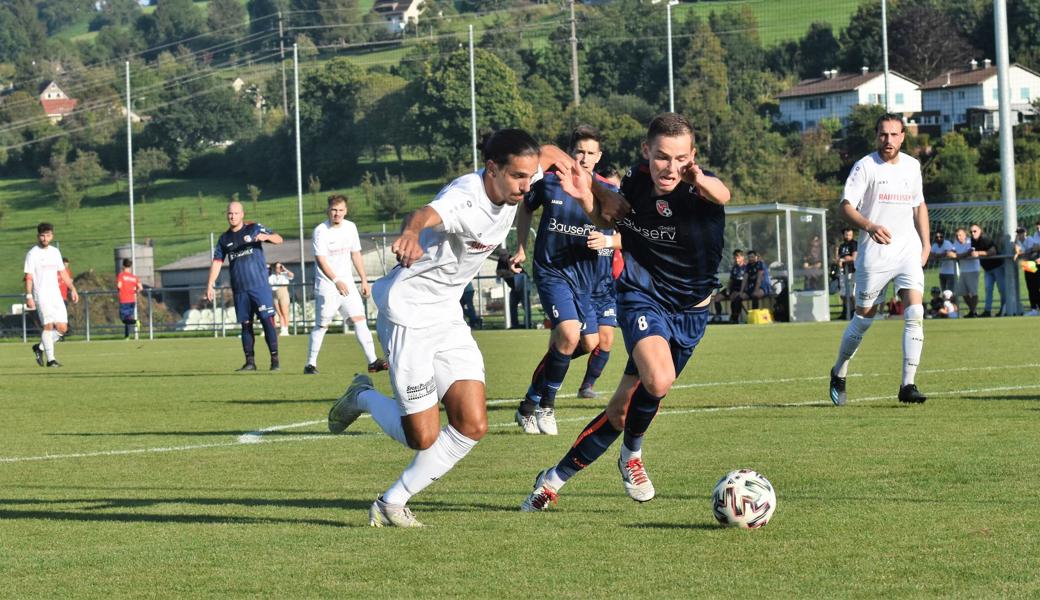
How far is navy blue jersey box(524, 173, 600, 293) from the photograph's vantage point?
10352mm

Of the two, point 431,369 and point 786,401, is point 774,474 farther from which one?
point 786,401

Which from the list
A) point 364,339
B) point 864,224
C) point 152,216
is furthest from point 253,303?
point 152,216

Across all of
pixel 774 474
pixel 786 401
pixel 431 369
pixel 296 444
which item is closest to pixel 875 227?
pixel 786 401

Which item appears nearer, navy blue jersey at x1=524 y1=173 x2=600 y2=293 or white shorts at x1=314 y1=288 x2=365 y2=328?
navy blue jersey at x1=524 y1=173 x2=600 y2=293

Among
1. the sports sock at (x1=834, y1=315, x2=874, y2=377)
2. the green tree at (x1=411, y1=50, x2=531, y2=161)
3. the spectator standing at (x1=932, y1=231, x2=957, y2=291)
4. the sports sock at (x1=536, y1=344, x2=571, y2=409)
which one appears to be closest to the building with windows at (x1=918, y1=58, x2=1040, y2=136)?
the green tree at (x1=411, y1=50, x2=531, y2=161)

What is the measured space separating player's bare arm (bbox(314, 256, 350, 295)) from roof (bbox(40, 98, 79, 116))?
10493cm

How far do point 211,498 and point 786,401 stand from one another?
19.3 ft

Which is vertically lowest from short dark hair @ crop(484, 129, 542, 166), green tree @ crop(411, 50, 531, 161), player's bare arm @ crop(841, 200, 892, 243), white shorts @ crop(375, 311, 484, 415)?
white shorts @ crop(375, 311, 484, 415)

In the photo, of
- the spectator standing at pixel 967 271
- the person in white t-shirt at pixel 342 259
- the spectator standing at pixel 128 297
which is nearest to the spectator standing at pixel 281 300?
the spectator standing at pixel 128 297

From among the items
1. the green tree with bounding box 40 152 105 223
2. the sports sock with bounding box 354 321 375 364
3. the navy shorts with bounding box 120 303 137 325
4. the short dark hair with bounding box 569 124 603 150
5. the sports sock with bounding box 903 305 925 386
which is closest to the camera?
the short dark hair with bounding box 569 124 603 150

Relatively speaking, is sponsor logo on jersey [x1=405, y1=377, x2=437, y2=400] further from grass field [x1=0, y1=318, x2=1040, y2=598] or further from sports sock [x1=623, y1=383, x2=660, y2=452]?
sports sock [x1=623, y1=383, x2=660, y2=452]

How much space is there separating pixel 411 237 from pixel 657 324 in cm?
155

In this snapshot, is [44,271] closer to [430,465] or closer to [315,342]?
[315,342]

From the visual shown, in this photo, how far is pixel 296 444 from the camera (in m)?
Answer: 9.68
